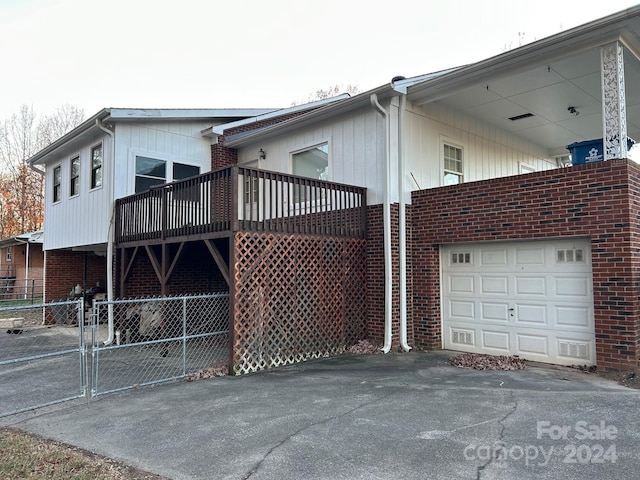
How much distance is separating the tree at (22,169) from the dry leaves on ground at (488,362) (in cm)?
2931

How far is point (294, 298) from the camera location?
8078mm

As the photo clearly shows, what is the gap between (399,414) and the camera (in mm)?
5004

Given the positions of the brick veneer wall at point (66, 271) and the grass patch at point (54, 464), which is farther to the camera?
the brick veneer wall at point (66, 271)

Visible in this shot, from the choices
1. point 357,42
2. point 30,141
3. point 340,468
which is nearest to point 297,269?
point 340,468

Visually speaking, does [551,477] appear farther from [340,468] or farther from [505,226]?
[505,226]

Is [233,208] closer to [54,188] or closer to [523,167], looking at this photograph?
[523,167]

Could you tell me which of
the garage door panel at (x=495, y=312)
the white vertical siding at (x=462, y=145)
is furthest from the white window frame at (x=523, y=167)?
the garage door panel at (x=495, y=312)

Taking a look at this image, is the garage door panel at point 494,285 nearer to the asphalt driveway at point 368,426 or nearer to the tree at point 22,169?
the asphalt driveway at point 368,426

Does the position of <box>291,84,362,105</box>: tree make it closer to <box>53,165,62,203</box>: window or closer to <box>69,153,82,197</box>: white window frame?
<box>53,165,62,203</box>: window

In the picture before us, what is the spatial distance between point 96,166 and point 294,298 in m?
7.18

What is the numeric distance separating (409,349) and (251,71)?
23057 mm

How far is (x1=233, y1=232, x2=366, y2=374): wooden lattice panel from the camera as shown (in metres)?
7.42

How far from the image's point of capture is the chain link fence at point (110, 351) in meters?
6.05

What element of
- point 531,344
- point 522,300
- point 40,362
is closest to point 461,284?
point 522,300
